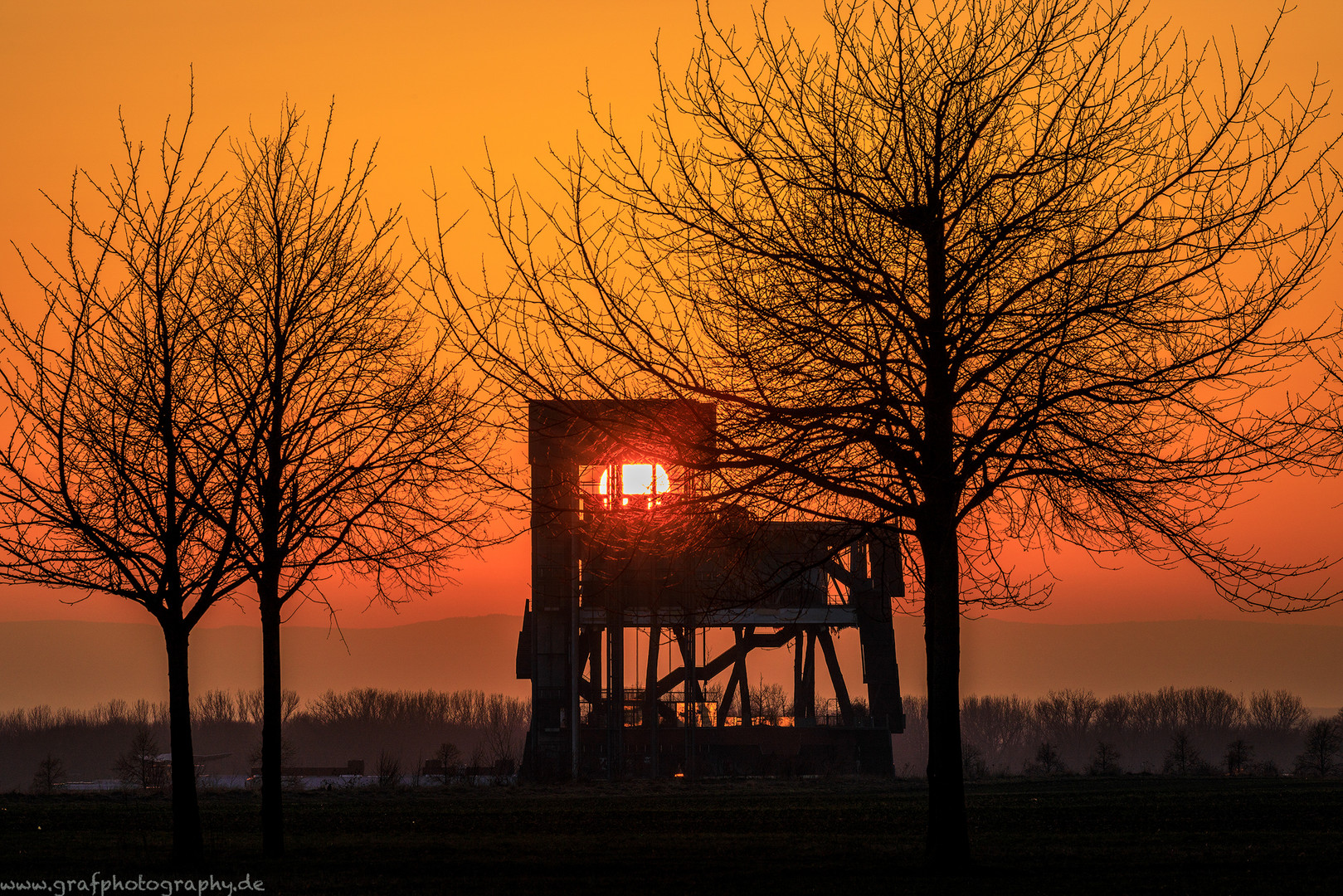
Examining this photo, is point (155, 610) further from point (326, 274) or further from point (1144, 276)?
point (1144, 276)

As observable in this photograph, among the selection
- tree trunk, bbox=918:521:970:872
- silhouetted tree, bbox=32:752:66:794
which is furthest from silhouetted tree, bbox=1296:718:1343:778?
silhouetted tree, bbox=32:752:66:794

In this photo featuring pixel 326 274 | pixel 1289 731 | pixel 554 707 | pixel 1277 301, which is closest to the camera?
pixel 1277 301

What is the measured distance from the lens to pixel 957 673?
1094 centimetres

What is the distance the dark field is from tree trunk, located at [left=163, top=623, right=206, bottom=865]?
320 millimetres

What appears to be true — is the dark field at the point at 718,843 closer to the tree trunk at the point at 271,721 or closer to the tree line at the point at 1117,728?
the tree trunk at the point at 271,721

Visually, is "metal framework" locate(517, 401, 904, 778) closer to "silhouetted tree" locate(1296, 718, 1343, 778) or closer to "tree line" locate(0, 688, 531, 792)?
"silhouetted tree" locate(1296, 718, 1343, 778)

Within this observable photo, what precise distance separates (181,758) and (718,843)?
5732 mm

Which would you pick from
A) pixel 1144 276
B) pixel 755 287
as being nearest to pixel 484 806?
pixel 755 287

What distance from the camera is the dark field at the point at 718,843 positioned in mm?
10344

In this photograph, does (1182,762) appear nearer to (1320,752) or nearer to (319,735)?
(1320,752)

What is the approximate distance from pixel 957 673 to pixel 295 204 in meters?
8.44

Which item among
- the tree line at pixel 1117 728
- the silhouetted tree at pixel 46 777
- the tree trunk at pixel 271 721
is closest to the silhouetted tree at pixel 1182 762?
the tree trunk at pixel 271 721

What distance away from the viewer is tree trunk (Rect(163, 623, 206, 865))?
11711 mm

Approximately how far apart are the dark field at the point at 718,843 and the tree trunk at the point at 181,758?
0.32 m
